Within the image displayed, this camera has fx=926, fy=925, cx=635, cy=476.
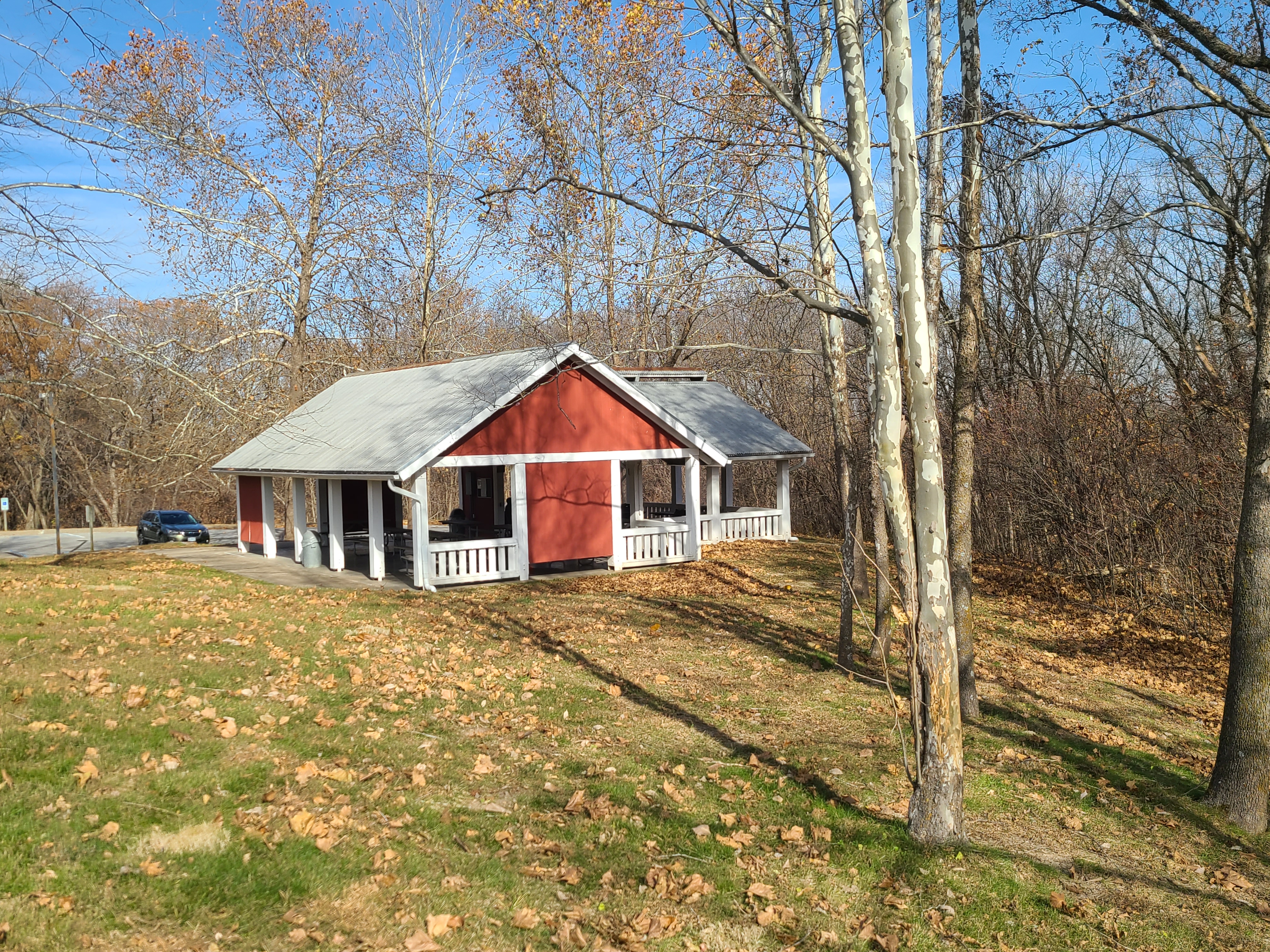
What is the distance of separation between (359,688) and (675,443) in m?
13.6

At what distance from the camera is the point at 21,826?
16.9 ft

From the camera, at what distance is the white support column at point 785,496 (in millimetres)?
27234

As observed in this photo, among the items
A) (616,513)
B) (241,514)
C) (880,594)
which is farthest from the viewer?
(241,514)

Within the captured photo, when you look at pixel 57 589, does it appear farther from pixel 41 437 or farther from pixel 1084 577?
pixel 41 437

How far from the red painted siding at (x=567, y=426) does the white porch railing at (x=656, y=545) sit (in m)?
1.98

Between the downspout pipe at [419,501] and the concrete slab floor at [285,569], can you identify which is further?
the concrete slab floor at [285,569]

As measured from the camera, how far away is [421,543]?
18.1 metres

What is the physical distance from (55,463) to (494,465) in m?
12.1

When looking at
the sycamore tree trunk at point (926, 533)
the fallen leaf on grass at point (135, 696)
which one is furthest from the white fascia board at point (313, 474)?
the sycamore tree trunk at point (926, 533)

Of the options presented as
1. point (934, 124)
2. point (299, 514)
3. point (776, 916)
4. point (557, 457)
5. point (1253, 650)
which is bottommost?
point (776, 916)

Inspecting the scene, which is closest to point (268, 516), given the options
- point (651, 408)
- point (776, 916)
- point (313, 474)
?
point (313, 474)

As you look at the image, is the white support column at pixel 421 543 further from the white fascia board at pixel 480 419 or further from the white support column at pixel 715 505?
the white support column at pixel 715 505

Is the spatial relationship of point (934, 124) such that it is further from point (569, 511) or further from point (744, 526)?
point (744, 526)

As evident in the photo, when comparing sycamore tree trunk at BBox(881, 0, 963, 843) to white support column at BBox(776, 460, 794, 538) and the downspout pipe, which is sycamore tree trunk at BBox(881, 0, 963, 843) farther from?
white support column at BBox(776, 460, 794, 538)
